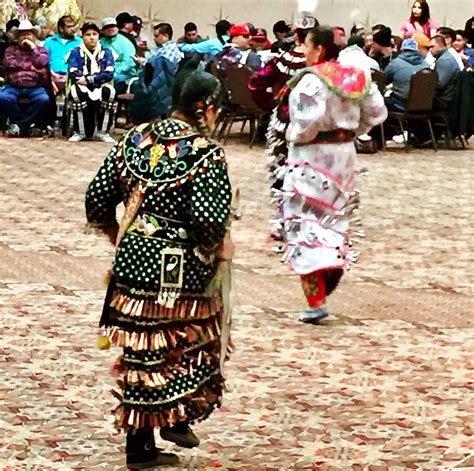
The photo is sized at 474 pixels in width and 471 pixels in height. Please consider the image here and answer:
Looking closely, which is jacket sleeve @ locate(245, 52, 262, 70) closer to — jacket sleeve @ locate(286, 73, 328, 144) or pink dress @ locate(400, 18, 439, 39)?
pink dress @ locate(400, 18, 439, 39)

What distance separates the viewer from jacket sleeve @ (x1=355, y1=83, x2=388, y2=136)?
5.85 m

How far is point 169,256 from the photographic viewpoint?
3.79 meters

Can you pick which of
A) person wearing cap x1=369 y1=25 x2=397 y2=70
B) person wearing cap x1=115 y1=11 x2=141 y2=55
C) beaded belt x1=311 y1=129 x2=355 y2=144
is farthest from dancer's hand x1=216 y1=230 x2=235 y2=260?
person wearing cap x1=115 y1=11 x2=141 y2=55

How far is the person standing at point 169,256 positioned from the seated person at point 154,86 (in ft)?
28.4

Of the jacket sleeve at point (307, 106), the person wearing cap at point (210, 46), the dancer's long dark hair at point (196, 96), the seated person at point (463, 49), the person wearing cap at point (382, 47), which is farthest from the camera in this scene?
the person wearing cap at point (210, 46)

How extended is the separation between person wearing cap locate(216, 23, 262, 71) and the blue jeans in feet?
5.63

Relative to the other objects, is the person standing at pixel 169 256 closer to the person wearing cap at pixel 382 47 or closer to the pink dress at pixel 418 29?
the person wearing cap at pixel 382 47

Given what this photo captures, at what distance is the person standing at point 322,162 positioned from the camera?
575 centimetres

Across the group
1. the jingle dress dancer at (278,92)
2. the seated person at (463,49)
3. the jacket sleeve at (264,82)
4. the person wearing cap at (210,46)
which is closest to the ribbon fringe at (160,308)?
the jingle dress dancer at (278,92)

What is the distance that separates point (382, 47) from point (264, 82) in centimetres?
533

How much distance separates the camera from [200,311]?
3.85 metres

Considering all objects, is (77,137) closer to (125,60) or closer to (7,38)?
(125,60)

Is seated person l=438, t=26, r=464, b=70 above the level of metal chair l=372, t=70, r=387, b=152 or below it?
above

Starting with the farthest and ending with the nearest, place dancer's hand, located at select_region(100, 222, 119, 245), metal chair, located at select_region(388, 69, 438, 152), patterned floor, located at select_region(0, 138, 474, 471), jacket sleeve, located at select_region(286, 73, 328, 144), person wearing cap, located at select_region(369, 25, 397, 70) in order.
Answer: person wearing cap, located at select_region(369, 25, 397, 70)
metal chair, located at select_region(388, 69, 438, 152)
jacket sleeve, located at select_region(286, 73, 328, 144)
patterned floor, located at select_region(0, 138, 474, 471)
dancer's hand, located at select_region(100, 222, 119, 245)
